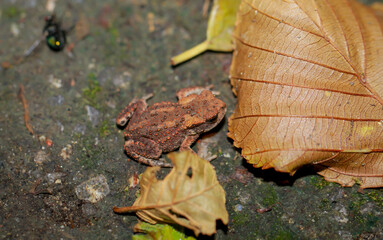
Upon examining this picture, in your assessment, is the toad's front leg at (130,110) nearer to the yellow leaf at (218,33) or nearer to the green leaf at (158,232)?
the yellow leaf at (218,33)

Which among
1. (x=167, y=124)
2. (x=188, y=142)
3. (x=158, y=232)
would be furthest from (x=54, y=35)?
(x=158, y=232)

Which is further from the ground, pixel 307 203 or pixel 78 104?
pixel 78 104

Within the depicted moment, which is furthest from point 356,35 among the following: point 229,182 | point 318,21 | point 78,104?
point 78,104

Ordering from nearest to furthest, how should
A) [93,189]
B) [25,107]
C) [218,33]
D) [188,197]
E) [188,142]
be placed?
[188,197] → [93,189] → [188,142] → [25,107] → [218,33]

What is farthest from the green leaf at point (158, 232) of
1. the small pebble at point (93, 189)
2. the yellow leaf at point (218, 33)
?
the yellow leaf at point (218, 33)

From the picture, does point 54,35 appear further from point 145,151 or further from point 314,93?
point 314,93

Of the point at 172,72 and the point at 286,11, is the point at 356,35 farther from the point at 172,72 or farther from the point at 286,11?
the point at 172,72

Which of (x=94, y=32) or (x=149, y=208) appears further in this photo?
(x=94, y=32)

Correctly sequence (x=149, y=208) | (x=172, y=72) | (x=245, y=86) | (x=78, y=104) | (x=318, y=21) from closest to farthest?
(x=149, y=208) < (x=318, y=21) < (x=245, y=86) < (x=78, y=104) < (x=172, y=72)
